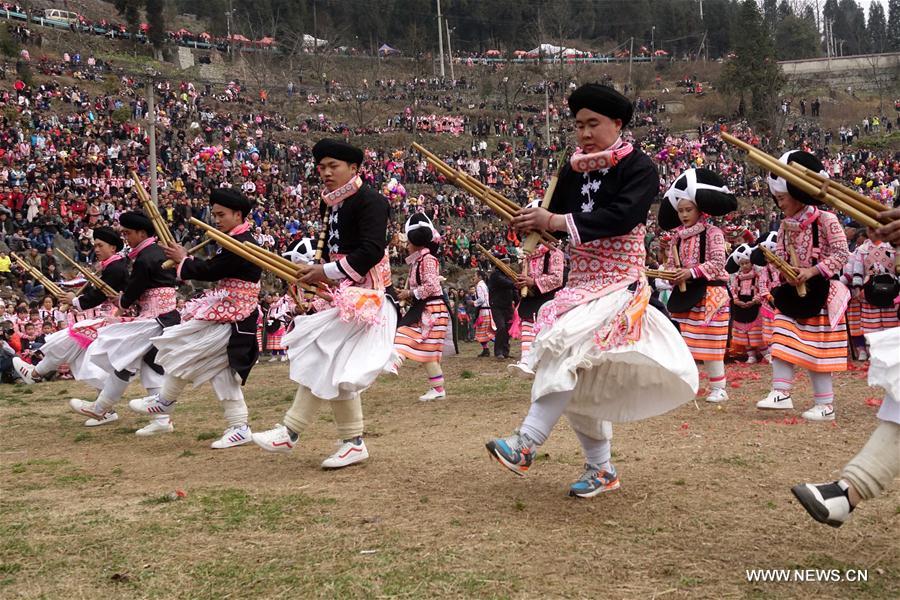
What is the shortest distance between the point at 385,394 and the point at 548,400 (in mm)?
7419

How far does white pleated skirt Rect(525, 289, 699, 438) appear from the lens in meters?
4.91

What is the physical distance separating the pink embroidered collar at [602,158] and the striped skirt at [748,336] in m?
10.2

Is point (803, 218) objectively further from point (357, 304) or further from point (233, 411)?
point (233, 411)

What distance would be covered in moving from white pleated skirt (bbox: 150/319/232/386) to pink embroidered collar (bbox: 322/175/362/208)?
1.81 meters

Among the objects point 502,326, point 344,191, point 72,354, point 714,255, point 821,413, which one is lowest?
point 502,326

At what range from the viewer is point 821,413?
8125 millimetres

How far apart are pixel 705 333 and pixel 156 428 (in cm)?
559

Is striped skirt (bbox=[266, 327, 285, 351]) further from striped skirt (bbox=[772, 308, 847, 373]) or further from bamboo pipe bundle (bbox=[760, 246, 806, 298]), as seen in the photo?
bamboo pipe bundle (bbox=[760, 246, 806, 298])

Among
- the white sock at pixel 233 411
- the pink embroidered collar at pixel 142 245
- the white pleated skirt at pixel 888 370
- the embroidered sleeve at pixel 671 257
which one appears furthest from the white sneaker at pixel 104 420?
the white pleated skirt at pixel 888 370

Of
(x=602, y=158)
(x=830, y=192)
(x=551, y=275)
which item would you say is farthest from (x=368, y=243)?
(x=551, y=275)

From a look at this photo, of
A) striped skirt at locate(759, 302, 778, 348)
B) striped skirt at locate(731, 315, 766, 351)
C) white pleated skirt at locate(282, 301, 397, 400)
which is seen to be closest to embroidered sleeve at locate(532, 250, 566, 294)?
striped skirt at locate(759, 302, 778, 348)

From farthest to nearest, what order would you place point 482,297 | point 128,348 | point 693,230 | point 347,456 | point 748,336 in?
point 482,297 < point 748,336 < point 693,230 < point 128,348 < point 347,456

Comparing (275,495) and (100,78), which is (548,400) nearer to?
(275,495)

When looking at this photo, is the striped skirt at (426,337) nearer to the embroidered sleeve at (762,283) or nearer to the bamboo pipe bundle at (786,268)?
the bamboo pipe bundle at (786,268)
